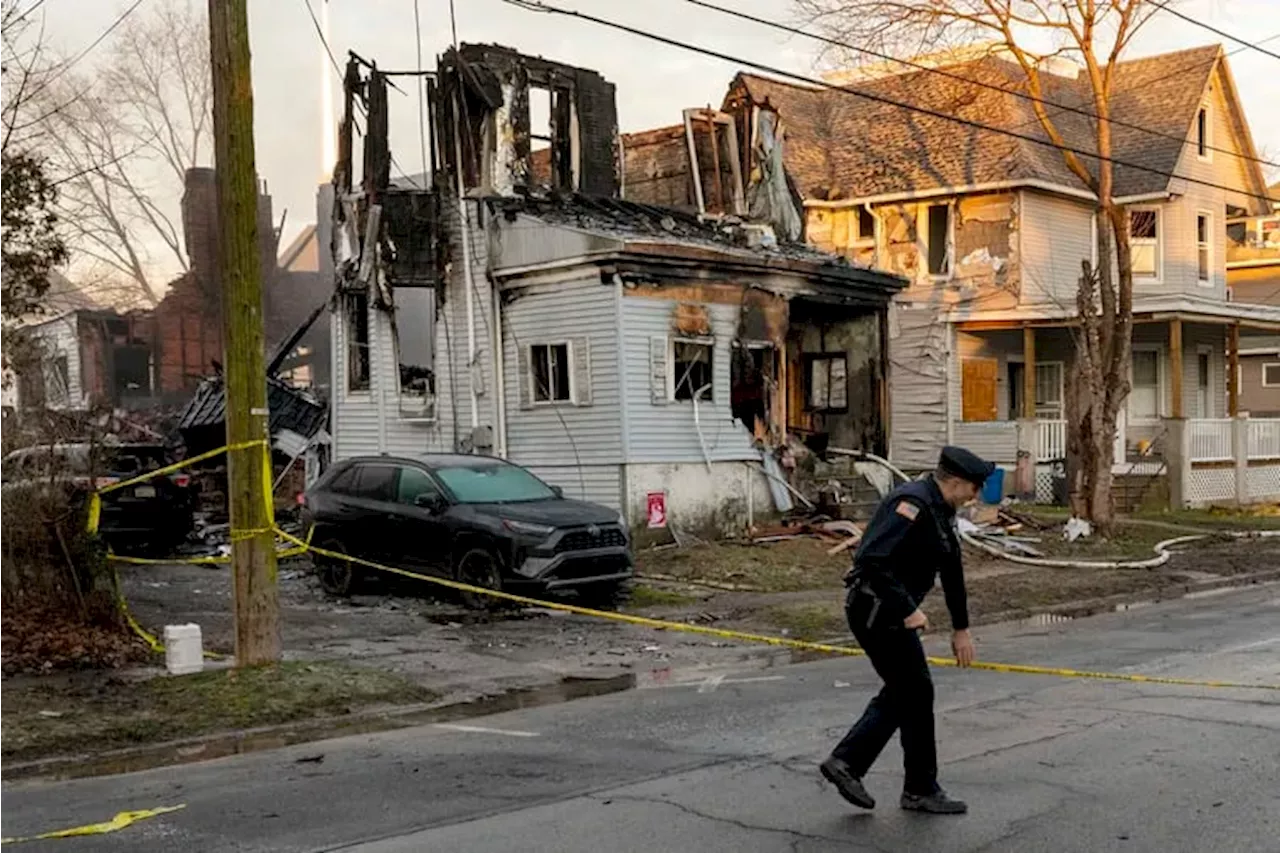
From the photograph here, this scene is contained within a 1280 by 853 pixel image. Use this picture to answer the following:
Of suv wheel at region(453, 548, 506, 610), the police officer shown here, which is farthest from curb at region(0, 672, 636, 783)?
the police officer

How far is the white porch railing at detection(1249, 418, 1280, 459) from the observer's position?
96.3ft

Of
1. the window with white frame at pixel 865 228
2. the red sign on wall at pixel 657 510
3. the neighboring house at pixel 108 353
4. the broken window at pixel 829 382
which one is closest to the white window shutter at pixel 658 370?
the red sign on wall at pixel 657 510

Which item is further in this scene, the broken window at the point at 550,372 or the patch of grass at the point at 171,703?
the broken window at the point at 550,372

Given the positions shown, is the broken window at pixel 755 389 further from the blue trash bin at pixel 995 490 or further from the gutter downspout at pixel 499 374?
the blue trash bin at pixel 995 490

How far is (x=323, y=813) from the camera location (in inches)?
268

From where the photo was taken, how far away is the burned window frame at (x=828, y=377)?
82.4ft

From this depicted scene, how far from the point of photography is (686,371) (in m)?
20.7

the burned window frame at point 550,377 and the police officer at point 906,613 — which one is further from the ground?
the burned window frame at point 550,377

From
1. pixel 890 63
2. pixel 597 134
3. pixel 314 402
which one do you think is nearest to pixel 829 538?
pixel 597 134

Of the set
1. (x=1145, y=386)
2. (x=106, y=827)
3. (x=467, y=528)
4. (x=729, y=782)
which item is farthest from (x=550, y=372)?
(x=1145, y=386)

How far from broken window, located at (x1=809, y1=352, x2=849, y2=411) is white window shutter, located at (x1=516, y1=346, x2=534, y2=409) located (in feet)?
22.0

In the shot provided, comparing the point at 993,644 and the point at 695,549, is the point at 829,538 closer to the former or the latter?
the point at 695,549

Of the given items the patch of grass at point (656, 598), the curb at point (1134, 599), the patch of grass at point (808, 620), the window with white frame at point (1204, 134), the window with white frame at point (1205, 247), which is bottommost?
the curb at point (1134, 599)

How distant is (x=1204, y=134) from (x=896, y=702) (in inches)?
1220
